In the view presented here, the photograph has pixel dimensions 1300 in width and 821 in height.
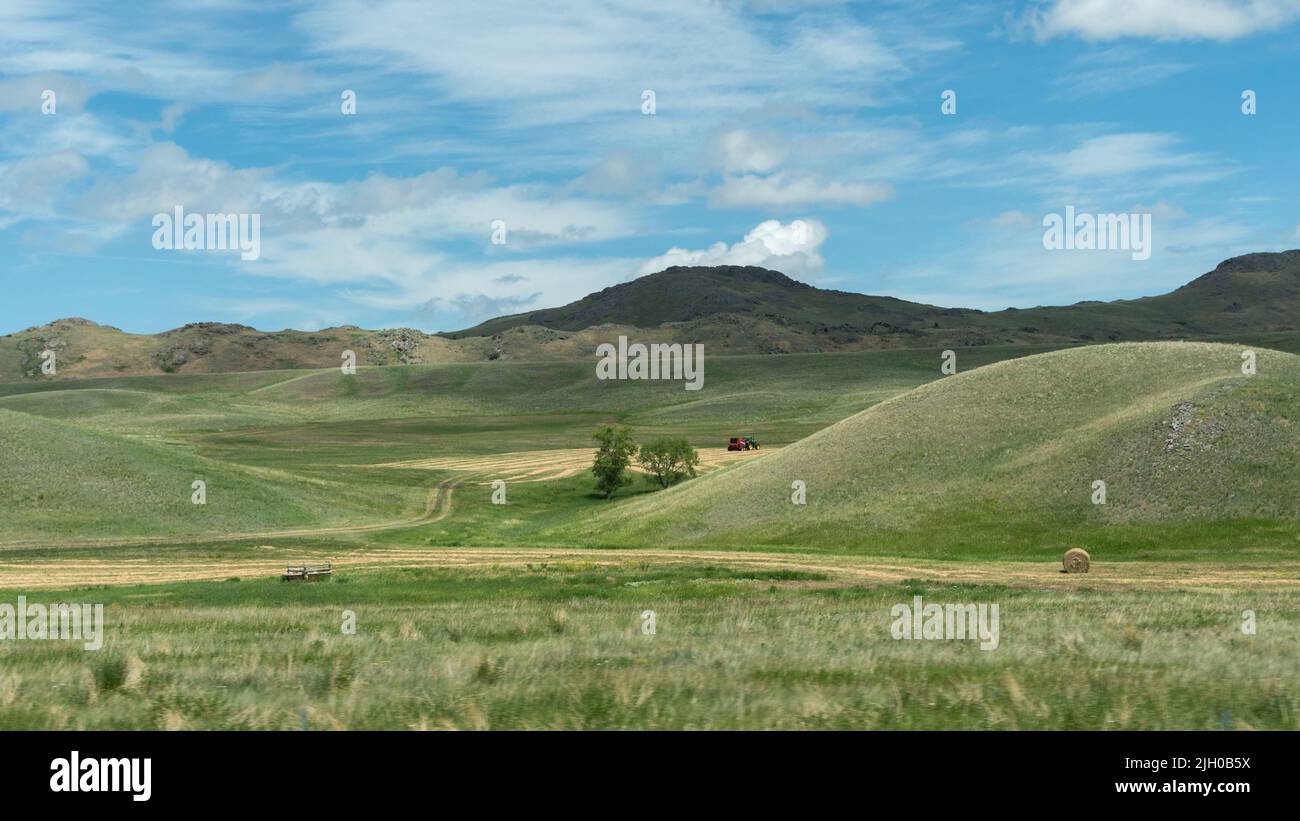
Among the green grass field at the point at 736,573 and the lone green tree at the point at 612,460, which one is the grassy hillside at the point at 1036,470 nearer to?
the green grass field at the point at 736,573

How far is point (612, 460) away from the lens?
11188cm

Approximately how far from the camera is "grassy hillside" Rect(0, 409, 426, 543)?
8175 centimetres

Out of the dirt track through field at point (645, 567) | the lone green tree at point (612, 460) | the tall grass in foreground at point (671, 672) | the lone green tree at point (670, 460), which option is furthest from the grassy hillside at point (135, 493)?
the tall grass in foreground at point (671, 672)

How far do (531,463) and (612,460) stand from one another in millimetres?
30799

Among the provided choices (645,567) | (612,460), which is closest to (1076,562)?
(645,567)

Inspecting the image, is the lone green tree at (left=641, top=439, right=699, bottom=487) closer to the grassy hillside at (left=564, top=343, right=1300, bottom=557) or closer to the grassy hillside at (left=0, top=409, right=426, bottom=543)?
the grassy hillside at (left=564, top=343, right=1300, bottom=557)

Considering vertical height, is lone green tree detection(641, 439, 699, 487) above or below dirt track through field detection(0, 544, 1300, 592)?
above

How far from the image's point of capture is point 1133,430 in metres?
74.2

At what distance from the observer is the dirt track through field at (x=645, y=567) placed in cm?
4416

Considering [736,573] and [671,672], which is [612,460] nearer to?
[736,573]

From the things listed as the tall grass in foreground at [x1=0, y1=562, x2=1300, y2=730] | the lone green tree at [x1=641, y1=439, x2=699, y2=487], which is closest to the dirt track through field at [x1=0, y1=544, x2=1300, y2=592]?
the tall grass in foreground at [x1=0, y1=562, x2=1300, y2=730]

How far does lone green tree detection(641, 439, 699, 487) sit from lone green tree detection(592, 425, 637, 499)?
1988 millimetres

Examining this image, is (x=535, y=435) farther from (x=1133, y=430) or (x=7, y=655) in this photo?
(x=7, y=655)
